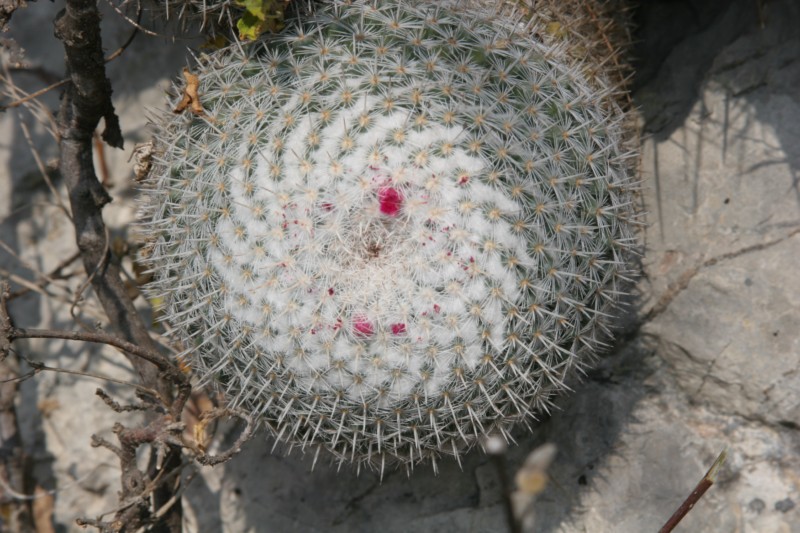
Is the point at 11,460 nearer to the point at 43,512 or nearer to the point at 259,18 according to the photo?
the point at 43,512

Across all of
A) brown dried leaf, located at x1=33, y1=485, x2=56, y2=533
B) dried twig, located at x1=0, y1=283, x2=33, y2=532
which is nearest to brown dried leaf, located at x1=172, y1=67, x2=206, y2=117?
dried twig, located at x1=0, y1=283, x2=33, y2=532

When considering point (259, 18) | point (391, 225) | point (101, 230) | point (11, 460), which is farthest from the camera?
point (11, 460)

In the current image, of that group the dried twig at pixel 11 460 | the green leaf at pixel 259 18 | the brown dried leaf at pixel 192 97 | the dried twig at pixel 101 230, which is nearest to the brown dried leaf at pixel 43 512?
the dried twig at pixel 11 460

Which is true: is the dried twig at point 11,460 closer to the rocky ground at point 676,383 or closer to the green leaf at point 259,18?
the rocky ground at point 676,383

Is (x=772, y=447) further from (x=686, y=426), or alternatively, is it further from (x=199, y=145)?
(x=199, y=145)

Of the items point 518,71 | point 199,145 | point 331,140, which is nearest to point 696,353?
point 518,71

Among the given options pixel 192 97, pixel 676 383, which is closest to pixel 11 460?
pixel 192 97
